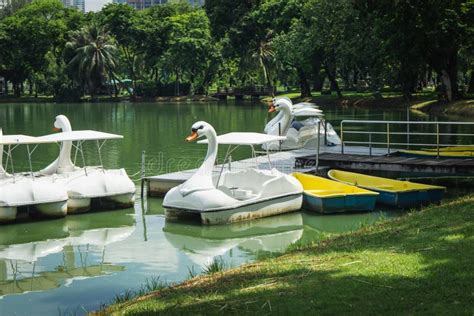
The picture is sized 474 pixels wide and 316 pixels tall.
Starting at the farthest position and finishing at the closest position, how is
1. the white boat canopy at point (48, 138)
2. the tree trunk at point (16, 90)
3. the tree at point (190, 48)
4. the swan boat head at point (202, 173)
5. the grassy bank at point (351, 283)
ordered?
the tree trunk at point (16, 90) → the tree at point (190, 48) → the white boat canopy at point (48, 138) → the swan boat head at point (202, 173) → the grassy bank at point (351, 283)

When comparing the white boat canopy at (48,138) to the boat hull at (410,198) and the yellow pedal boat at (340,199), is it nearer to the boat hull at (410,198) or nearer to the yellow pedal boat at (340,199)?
the yellow pedal boat at (340,199)

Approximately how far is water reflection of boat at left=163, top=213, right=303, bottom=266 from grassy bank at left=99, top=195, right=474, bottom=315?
13.4 feet

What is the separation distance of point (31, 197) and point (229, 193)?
16.4 feet

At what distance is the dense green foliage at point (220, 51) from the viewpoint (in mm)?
61531

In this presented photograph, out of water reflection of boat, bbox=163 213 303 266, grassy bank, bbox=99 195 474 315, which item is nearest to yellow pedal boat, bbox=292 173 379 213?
water reflection of boat, bbox=163 213 303 266

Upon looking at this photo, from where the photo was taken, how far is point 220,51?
93.6m

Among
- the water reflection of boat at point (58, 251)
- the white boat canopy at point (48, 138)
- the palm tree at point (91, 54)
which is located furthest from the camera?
the palm tree at point (91, 54)

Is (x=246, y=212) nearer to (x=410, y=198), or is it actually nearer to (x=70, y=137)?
(x=410, y=198)

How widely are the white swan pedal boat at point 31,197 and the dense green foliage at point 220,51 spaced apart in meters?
36.4

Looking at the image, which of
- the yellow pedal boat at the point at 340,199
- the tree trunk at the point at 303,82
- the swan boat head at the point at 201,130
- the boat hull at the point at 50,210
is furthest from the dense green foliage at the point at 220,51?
the boat hull at the point at 50,210

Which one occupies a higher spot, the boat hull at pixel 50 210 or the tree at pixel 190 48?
the tree at pixel 190 48

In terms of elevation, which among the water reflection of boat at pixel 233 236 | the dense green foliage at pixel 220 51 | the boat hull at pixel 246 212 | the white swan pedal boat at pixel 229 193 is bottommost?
the water reflection of boat at pixel 233 236

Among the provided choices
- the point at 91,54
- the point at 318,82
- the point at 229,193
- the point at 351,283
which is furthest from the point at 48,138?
the point at 91,54

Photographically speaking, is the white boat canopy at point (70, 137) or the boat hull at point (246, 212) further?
the white boat canopy at point (70, 137)
